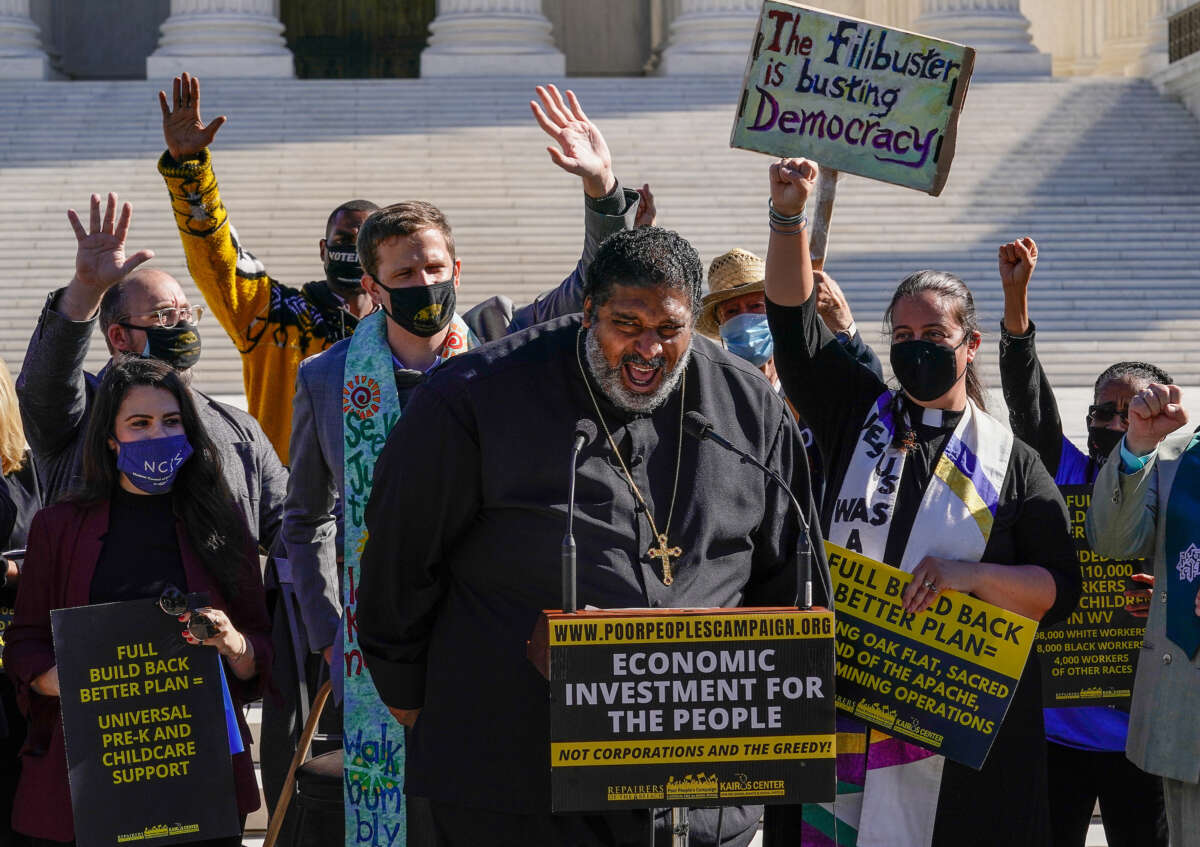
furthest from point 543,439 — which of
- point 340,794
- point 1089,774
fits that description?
point 1089,774

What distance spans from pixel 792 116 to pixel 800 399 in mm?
1288

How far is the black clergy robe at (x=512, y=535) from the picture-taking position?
328cm

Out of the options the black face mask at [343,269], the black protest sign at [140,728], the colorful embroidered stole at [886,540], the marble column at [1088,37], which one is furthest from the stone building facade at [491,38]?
the colorful embroidered stole at [886,540]

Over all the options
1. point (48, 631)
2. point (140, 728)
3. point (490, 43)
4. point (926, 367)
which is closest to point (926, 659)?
point (926, 367)

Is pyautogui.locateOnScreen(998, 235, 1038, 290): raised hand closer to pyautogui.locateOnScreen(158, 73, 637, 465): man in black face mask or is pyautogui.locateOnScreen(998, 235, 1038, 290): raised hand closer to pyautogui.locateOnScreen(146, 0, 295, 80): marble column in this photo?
pyautogui.locateOnScreen(158, 73, 637, 465): man in black face mask

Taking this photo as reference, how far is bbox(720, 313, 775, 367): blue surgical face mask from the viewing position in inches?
210

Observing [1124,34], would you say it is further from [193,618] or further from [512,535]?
[512,535]

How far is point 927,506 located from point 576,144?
1269 mm

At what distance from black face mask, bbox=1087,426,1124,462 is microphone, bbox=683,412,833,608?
2.26 meters

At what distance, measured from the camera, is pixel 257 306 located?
5.73 meters

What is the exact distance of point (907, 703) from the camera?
377 centimetres

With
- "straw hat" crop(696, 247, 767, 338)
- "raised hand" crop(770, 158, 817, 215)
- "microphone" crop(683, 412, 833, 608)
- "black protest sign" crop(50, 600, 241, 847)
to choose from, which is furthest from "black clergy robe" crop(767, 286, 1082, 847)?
"black protest sign" crop(50, 600, 241, 847)

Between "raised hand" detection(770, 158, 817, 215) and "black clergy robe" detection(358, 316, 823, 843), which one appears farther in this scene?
"raised hand" detection(770, 158, 817, 215)

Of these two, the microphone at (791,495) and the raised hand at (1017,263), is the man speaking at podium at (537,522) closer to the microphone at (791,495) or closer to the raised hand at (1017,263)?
the microphone at (791,495)
